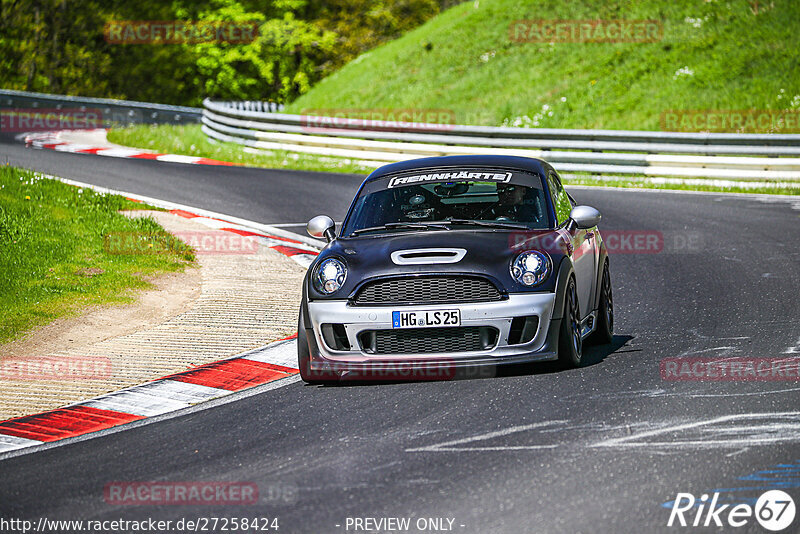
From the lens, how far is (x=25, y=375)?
28.2 feet

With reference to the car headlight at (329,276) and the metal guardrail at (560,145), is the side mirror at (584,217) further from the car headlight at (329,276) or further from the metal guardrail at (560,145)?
the metal guardrail at (560,145)

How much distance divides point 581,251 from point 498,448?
2.79 m

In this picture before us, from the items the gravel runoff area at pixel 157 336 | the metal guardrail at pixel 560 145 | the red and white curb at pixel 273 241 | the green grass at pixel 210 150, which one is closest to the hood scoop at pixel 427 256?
A: the gravel runoff area at pixel 157 336

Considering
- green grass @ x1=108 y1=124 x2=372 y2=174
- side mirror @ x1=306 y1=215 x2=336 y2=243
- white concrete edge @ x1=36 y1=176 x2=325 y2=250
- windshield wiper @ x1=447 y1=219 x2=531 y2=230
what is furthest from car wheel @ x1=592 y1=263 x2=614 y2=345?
green grass @ x1=108 y1=124 x2=372 y2=174

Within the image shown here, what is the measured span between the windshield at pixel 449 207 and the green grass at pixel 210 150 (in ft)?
48.3

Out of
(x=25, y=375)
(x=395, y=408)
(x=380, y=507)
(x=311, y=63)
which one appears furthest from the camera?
(x=311, y=63)

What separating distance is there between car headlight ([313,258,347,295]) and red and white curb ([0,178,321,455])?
31.3 inches

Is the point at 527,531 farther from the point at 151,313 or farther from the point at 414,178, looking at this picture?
the point at 151,313

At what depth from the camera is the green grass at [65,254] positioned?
10773mm

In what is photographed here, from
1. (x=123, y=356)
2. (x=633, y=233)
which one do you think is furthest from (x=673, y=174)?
(x=123, y=356)

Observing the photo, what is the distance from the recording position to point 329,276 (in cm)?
784

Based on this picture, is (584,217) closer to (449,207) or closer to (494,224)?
(494,224)

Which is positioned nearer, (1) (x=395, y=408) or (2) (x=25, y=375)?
(1) (x=395, y=408)

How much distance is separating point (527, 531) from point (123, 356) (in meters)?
5.04
